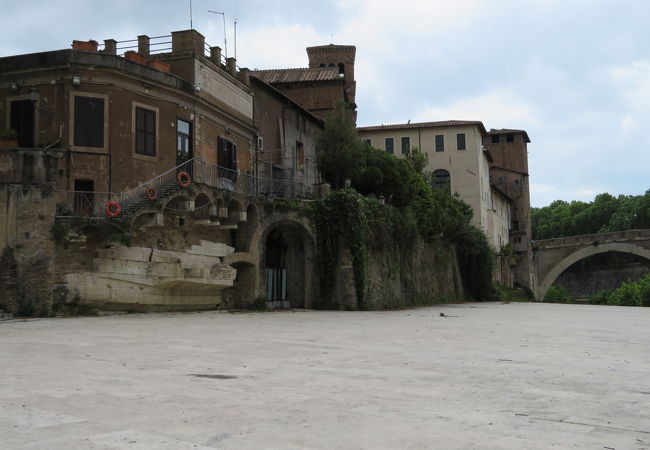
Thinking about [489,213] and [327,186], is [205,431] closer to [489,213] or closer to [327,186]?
[327,186]

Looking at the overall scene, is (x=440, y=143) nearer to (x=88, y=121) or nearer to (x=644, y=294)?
(x=644, y=294)

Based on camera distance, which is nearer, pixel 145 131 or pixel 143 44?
pixel 145 131

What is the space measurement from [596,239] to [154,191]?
65483 mm

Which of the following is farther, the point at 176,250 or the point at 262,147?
the point at 262,147

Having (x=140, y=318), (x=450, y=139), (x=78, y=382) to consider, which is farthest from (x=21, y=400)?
(x=450, y=139)

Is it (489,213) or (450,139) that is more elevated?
(450,139)

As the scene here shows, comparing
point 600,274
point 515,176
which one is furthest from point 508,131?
point 600,274

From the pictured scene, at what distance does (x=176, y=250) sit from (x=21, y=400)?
689 inches

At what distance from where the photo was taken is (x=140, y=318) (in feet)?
68.5

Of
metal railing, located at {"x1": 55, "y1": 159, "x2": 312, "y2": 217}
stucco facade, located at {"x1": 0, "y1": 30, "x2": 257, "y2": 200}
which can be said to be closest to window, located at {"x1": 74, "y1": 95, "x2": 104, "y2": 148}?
stucco facade, located at {"x1": 0, "y1": 30, "x2": 257, "y2": 200}

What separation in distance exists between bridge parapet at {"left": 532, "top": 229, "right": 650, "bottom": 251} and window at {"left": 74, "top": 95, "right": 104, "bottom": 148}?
2572 inches

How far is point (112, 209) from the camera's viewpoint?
2148 cm

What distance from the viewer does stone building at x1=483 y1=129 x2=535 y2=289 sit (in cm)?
8206

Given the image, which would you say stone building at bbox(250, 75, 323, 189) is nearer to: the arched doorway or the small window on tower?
the arched doorway
